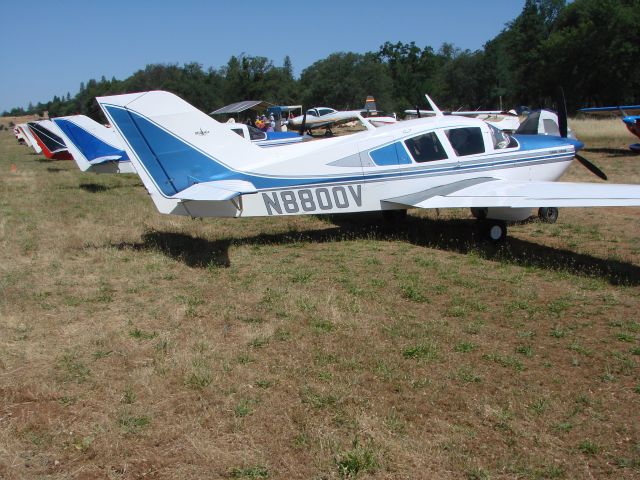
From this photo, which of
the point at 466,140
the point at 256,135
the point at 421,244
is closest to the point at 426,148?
the point at 466,140

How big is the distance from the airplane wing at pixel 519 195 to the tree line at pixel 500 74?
52.4 meters

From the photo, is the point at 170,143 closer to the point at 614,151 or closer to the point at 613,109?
the point at 613,109

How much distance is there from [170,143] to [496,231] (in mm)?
5326

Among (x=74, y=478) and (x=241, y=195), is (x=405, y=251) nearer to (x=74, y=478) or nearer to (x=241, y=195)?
(x=241, y=195)

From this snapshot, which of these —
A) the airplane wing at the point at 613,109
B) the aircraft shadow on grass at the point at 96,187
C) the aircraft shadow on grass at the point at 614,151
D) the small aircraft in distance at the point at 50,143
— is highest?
the small aircraft in distance at the point at 50,143

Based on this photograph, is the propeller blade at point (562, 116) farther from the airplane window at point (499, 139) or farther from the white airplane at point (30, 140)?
the white airplane at point (30, 140)

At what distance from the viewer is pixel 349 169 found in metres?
8.98

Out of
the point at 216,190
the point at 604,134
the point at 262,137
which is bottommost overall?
the point at 604,134

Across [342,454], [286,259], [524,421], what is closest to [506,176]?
[286,259]

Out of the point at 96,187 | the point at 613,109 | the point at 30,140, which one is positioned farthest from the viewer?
the point at 30,140

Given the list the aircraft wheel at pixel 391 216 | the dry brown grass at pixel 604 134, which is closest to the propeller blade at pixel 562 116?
the aircraft wheel at pixel 391 216

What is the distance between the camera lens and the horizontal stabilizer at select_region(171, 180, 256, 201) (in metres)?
7.59

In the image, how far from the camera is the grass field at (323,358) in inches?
146

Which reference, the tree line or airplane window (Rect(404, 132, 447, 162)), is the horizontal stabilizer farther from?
the tree line
